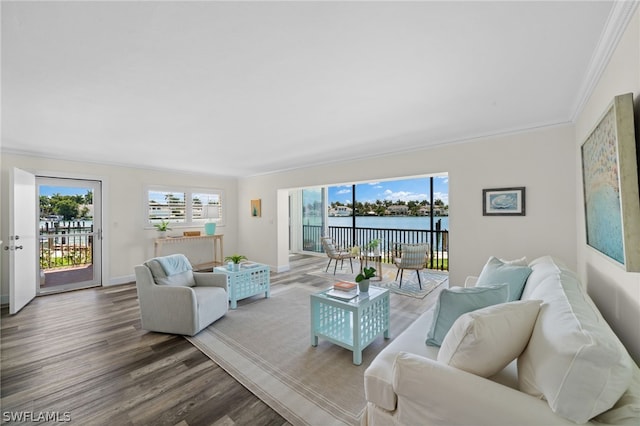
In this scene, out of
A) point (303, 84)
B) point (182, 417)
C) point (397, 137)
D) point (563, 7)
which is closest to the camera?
point (563, 7)

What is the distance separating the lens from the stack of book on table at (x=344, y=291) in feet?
8.73

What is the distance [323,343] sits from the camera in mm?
2764

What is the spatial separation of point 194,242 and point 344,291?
4.81 meters

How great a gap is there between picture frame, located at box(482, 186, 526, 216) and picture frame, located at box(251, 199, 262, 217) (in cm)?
476

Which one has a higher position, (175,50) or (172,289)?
(175,50)

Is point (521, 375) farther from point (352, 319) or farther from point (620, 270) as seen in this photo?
point (352, 319)

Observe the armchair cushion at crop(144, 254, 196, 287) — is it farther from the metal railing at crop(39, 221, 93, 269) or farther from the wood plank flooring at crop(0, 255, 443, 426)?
the metal railing at crop(39, 221, 93, 269)

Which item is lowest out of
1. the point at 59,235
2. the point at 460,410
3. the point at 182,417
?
the point at 182,417

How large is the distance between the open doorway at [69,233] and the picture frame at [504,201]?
6544 mm

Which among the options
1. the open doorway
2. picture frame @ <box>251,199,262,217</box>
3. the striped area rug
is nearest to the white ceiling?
the open doorway

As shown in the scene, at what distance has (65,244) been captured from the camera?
4.83 m

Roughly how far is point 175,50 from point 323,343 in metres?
2.77

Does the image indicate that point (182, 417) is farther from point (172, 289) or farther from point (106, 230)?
point (106, 230)

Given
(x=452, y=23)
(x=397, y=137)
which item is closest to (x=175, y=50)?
(x=452, y=23)
